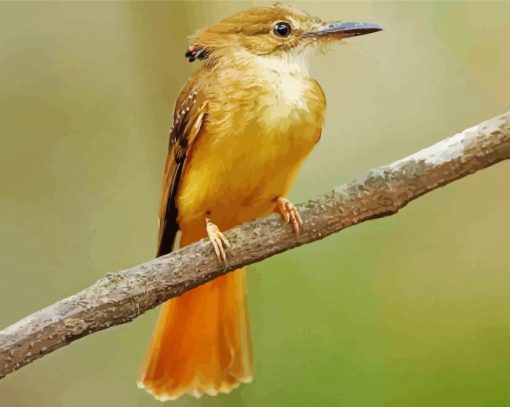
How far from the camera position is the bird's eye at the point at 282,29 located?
4.03 ft

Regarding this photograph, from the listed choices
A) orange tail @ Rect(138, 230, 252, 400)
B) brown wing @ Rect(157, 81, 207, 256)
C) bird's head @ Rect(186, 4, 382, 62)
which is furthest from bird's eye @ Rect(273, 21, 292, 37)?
orange tail @ Rect(138, 230, 252, 400)

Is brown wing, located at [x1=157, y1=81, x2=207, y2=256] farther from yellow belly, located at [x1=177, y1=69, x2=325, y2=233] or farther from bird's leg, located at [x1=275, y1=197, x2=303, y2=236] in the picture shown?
bird's leg, located at [x1=275, y1=197, x2=303, y2=236]

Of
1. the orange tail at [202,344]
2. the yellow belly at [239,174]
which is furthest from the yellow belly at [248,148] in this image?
the orange tail at [202,344]

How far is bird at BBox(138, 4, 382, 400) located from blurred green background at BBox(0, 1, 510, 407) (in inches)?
1.3

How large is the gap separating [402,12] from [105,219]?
0.60 m

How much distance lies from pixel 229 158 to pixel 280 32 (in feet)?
0.73

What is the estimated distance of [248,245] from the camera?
1.13m

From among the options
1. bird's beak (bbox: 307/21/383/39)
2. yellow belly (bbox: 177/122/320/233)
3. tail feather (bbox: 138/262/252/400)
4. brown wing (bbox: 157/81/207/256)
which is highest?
bird's beak (bbox: 307/21/383/39)

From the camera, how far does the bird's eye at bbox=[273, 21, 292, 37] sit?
48.4 inches

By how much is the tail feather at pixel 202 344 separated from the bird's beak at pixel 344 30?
41 cm

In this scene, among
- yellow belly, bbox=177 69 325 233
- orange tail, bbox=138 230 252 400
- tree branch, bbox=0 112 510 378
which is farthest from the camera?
orange tail, bbox=138 230 252 400

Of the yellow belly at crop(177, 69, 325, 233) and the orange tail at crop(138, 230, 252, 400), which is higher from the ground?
the yellow belly at crop(177, 69, 325, 233)

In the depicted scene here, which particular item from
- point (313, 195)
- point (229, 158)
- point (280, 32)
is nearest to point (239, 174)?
point (229, 158)

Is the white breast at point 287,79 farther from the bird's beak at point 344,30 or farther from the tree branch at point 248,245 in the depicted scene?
the tree branch at point 248,245
